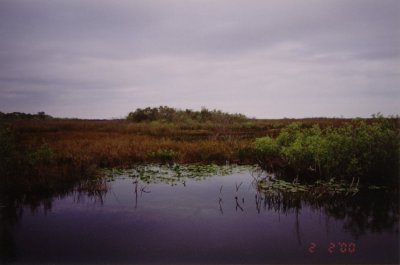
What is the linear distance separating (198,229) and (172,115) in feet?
142

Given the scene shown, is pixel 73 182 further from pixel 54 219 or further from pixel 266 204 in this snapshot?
pixel 266 204

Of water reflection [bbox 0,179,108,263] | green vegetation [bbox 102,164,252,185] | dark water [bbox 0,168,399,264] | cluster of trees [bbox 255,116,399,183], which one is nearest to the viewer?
dark water [bbox 0,168,399,264]

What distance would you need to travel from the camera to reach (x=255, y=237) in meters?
6.16

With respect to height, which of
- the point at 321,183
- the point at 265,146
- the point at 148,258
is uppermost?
the point at 265,146

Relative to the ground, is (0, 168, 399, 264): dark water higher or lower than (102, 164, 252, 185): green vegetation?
lower

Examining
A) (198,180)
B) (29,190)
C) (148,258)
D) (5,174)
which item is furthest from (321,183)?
(5,174)

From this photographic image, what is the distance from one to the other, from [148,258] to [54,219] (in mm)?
2777

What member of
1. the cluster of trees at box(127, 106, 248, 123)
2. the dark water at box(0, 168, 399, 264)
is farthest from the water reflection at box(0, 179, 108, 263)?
the cluster of trees at box(127, 106, 248, 123)

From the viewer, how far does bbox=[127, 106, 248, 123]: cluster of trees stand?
159 ft

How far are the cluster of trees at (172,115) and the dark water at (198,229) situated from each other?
1512 inches

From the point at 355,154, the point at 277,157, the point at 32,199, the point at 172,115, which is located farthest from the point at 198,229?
the point at 172,115
